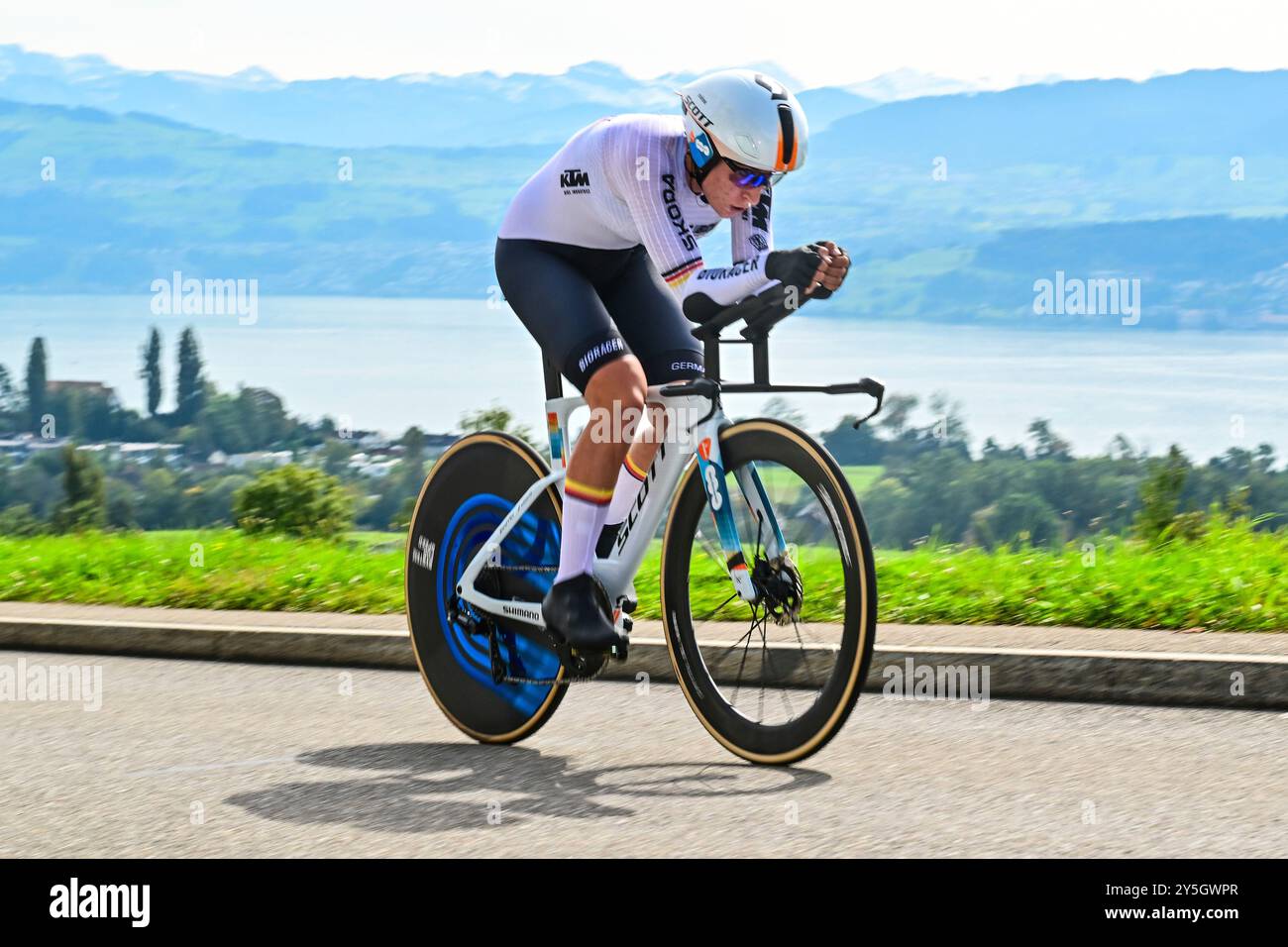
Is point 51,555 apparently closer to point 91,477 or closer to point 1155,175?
point 91,477

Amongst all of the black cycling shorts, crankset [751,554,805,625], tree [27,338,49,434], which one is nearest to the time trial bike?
crankset [751,554,805,625]

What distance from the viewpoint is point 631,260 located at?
18.2 feet

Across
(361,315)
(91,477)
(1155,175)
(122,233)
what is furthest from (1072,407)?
(122,233)

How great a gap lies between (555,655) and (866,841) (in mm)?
1627

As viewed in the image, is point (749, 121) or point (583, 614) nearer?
point (749, 121)

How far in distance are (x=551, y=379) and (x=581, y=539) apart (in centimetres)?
67

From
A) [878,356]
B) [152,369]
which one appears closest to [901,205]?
[152,369]

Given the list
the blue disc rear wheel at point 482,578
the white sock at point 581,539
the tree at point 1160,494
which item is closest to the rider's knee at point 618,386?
the white sock at point 581,539

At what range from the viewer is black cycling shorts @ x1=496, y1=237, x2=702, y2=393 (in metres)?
5.19

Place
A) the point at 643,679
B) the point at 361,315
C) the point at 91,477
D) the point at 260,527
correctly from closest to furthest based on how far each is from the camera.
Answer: the point at 643,679
the point at 260,527
the point at 91,477
the point at 361,315

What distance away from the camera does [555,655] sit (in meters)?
5.47

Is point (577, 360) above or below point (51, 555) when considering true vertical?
above

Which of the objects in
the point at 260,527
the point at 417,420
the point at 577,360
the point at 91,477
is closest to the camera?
the point at 577,360

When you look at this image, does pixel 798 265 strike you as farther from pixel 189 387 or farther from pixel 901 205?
pixel 901 205
